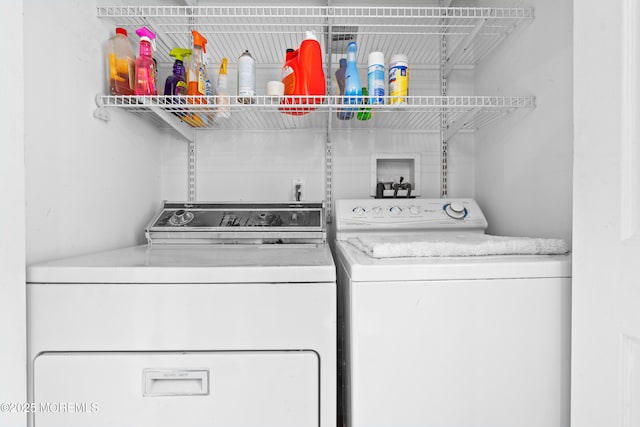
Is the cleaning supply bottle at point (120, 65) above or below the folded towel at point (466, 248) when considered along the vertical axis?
above

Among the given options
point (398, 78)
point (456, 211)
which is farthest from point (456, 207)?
point (398, 78)

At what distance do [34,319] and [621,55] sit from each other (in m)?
1.45

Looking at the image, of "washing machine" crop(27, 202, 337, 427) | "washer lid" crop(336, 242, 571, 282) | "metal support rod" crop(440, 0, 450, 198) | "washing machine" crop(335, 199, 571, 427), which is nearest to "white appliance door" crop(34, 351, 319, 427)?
"washing machine" crop(27, 202, 337, 427)

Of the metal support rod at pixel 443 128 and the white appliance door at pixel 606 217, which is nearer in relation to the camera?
the white appliance door at pixel 606 217

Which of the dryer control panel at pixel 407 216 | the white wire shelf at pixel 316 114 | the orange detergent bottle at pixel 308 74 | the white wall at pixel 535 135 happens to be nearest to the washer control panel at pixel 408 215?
the dryer control panel at pixel 407 216

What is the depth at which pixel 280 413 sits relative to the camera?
880 mm

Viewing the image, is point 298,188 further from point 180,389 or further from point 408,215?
point 180,389

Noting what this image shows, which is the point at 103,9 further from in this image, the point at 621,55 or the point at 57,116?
the point at 621,55

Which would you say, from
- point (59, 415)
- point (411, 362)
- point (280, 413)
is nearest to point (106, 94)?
point (59, 415)

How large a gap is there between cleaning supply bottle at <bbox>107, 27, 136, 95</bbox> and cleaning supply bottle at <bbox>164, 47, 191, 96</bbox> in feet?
→ 0.47

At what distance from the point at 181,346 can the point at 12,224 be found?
0.50 m

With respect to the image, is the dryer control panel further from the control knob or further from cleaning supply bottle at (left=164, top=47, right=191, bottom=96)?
cleaning supply bottle at (left=164, top=47, right=191, bottom=96)

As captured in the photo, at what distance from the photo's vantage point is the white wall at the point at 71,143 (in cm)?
97

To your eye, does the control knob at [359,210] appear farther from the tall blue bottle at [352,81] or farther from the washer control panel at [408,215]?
the tall blue bottle at [352,81]
